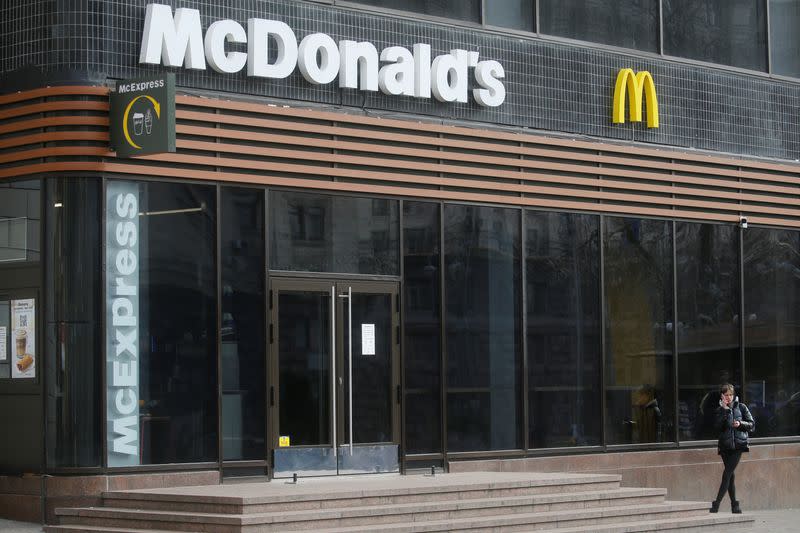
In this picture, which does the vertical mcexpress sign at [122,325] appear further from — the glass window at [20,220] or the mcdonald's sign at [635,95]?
the mcdonald's sign at [635,95]

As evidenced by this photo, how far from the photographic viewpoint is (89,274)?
646 inches

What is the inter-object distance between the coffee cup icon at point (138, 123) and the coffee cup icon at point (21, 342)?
2592 mm

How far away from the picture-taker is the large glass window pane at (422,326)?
19156mm

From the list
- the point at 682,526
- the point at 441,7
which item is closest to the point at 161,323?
the point at 441,7

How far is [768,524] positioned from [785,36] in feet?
27.2

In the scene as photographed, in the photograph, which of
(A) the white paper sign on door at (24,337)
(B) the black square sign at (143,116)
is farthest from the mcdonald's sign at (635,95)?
(A) the white paper sign on door at (24,337)

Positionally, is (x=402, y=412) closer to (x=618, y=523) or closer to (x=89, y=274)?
(x=618, y=523)

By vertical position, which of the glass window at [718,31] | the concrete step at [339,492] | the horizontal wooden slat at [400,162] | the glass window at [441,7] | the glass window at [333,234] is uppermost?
the glass window at [718,31]

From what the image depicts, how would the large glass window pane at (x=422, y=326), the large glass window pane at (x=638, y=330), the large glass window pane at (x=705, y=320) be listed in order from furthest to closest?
the large glass window pane at (x=705, y=320) → the large glass window pane at (x=638, y=330) → the large glass window pane at (x=422, y=326)

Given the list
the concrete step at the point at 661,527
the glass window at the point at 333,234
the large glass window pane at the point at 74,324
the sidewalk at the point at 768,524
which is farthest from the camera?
the glass window at the point at 333,234

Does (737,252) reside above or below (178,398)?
above

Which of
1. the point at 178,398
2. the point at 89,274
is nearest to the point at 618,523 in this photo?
the point at 178,398

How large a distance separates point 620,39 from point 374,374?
6.69m

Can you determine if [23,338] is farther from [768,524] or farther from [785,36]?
[785,36]
